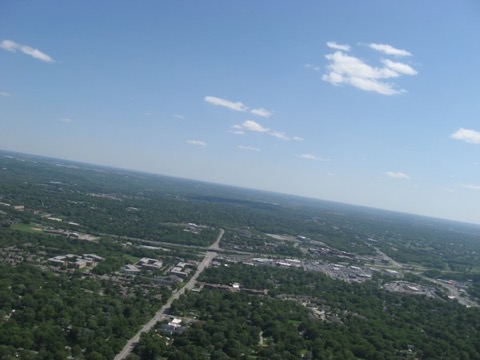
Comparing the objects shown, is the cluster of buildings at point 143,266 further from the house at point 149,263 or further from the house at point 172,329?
the house at point 172,329

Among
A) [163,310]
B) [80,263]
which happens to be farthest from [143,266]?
[163,310]

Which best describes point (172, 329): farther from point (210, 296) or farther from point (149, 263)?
point (149, 263)

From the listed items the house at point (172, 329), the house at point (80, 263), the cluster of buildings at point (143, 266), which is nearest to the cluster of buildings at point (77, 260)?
the house at point (80, 263)

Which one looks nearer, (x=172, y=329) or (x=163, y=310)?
(x=172, y=329)

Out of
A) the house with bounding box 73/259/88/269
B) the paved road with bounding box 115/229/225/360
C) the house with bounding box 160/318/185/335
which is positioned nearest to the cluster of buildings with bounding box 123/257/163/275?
the house with bounding box 73/259/88/269

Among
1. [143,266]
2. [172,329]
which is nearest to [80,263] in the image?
[143,266]

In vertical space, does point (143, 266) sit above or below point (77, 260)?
below

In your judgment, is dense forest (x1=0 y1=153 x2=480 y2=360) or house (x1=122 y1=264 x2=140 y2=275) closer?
dense forest (x1=0 y1=153 x2=480 y2=360)

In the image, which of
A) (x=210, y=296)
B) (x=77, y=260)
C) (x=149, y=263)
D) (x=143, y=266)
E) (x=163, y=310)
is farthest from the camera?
(x=149, y=263)

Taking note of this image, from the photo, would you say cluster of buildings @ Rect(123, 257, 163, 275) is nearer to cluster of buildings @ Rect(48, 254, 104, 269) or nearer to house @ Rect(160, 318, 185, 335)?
cluster of buildings @ Rect(48, 254, 104, 269)

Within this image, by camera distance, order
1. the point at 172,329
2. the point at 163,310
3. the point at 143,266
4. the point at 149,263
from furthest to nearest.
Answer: the point at 149,263, the point at 143,266, the point at 163,310, the point at 172,329

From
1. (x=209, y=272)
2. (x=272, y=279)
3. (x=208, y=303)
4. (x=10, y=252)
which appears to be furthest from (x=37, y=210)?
(x=208, y=303)

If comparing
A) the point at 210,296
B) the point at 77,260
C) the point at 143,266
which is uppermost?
the point at 210,296
